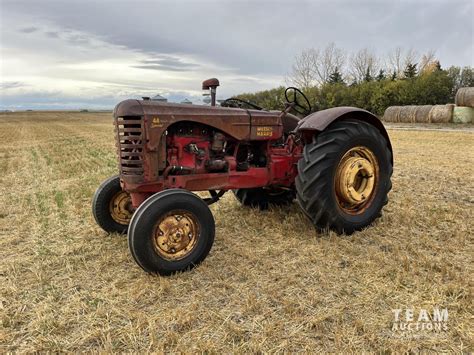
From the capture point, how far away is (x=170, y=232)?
10.5 feet

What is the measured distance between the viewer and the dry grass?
2391 millimetres

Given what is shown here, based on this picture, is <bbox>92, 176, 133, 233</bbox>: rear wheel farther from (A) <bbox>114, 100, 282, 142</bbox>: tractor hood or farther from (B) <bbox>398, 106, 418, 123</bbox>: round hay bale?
(B) <bbox>398, 106, 418, 123</bbox>: round hay bale

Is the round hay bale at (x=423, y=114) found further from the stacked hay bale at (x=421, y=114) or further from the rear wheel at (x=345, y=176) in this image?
the rear wheel at (x=345, y=176)

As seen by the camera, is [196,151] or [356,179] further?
[356,179]

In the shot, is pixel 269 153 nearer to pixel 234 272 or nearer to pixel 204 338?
pixel 234 272

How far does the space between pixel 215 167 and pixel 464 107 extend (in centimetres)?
2489

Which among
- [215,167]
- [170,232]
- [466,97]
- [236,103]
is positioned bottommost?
[170,232]

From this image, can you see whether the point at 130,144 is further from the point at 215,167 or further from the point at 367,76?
the point at 367,76

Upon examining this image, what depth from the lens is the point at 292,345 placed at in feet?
7.60

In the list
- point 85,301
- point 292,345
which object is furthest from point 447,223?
point 85,301

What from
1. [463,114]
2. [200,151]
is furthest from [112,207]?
[463,114]

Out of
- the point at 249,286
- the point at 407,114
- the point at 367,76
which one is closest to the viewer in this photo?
the point at 249,286

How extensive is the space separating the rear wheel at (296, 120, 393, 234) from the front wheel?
3.80 ft

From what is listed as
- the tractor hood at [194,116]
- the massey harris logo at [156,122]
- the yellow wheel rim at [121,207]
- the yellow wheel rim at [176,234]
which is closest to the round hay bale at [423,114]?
the tractor hood at [194,116]
